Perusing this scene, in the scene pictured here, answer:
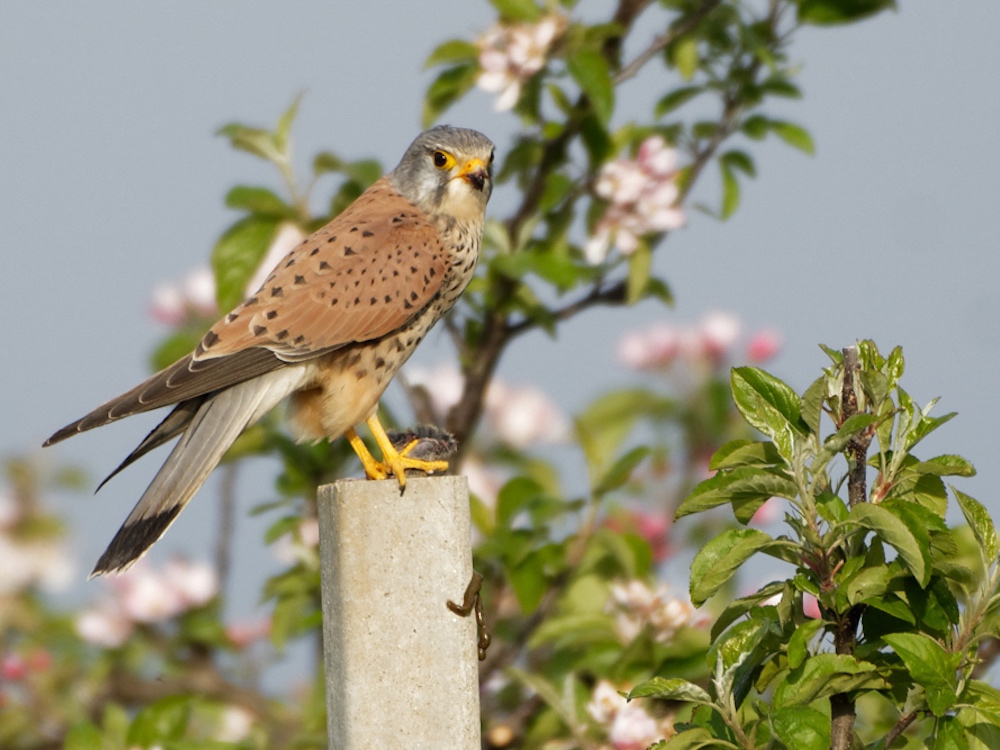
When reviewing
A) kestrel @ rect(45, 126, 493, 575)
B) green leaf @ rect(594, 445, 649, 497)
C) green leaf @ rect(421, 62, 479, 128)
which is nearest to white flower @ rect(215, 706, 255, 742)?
green leaf @ rect(594, 445, 649, 497)

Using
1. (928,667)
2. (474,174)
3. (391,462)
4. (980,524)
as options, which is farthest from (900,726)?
(474,174)

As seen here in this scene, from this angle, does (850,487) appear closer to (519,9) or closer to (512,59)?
(512,59)

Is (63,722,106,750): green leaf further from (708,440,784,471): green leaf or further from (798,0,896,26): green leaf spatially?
(798,0,896,26): green leaf

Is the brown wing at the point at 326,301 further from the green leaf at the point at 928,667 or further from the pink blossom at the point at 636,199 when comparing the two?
the green leaf at the point at 928,667

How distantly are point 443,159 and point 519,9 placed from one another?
29.0 inches

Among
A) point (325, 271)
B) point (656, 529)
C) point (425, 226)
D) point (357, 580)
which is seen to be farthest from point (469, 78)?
point (357, 580)

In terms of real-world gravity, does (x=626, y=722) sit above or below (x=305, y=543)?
below

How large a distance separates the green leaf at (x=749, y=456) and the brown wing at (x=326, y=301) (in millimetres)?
1367

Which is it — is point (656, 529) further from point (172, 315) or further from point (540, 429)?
point (172, 315)

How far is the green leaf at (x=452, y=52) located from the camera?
4.34m

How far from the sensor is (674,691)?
2.15m

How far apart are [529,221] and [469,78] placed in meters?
0.54

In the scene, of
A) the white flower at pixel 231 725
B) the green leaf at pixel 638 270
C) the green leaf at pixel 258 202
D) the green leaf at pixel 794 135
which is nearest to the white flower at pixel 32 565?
the white flower at pixel 231 725

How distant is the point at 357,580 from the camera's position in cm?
254
